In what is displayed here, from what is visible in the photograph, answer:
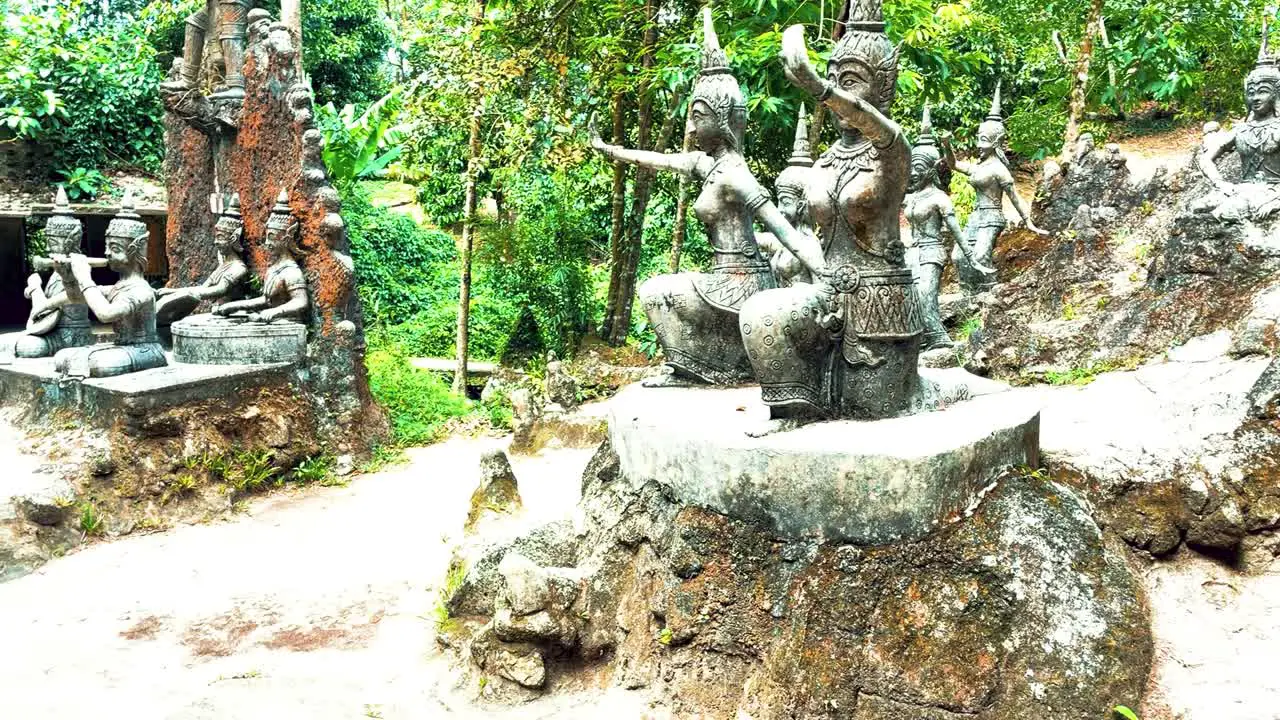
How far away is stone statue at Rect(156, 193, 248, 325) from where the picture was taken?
8.69 m

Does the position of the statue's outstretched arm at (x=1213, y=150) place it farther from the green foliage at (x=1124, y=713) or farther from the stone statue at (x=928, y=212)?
the green foliage at (x=1124, y=713)

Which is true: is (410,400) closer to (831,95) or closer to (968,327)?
(968,327)

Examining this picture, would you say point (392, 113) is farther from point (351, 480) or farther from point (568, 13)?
point (351, 480)

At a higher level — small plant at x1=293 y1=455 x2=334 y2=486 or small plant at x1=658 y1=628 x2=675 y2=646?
small plant at x1=658 y1=628 x2=675 y2=646

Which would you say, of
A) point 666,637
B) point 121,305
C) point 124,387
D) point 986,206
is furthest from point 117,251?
point 986,206

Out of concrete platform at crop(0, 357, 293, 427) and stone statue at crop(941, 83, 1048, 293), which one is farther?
stone statue at crop(941, 83, 1048, 293)

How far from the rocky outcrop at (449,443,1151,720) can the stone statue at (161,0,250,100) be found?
7.07 m

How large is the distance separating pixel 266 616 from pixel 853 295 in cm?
386

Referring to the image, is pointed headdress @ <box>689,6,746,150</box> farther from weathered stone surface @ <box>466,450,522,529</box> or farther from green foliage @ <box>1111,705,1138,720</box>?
green foliage @ <box>1111,705,1138,720</box>

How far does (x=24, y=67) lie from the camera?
42.7 ft

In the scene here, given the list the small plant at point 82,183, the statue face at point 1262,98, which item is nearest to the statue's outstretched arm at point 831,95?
the statue face at point 1262,98

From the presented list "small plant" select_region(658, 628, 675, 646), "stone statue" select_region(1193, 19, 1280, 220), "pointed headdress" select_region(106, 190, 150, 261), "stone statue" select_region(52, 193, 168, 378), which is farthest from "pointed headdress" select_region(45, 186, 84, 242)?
"stone statue" select_region(1193, 19, 1280, 220)

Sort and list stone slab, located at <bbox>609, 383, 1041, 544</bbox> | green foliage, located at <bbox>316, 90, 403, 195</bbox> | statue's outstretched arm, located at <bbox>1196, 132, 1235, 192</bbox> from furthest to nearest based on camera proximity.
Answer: green foliage, located at <bbox>316, 90, 403, 195</bbox> < statue's outstretched arm, located at <bbox>1196, 132, 1235, 192</bbox> < stone slab, located at <bbox>609, 383, 1041, 544</bbox>

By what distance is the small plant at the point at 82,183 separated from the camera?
45.2 feet
